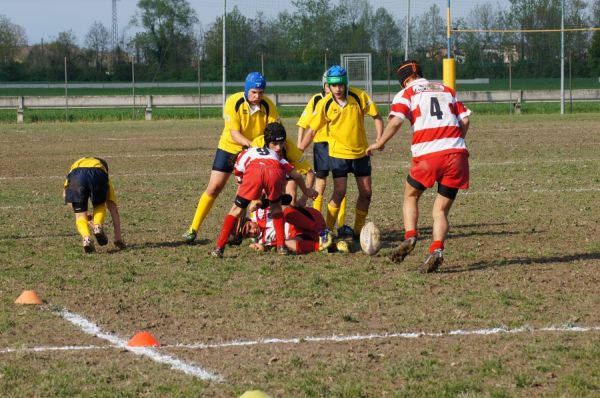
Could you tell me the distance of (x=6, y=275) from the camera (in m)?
9.67

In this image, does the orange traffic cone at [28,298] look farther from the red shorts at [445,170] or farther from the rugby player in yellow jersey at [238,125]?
the red shorts at [445,170]

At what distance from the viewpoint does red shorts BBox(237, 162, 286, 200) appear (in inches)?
411

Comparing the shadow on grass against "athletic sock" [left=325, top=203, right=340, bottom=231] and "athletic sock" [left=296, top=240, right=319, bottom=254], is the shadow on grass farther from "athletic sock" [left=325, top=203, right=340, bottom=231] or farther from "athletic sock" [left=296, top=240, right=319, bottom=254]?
"athletic sock" [left=325, top=203, right=340, bottom=231]

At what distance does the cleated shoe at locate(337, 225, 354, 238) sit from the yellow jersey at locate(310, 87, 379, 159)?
0.89 metres

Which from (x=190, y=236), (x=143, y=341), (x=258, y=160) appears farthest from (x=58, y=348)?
(x=190, y=236)

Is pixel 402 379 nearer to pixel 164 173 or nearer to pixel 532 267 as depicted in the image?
pixel 532 267

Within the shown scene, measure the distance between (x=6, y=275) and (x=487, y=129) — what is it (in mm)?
24477

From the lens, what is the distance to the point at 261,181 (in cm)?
1043

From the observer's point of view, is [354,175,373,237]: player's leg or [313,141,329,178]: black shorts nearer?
[354,175,373,237]: player's leg

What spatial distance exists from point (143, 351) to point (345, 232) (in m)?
5.26

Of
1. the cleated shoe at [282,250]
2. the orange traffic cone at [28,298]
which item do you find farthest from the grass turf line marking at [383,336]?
the cleated shoe at [282,250]

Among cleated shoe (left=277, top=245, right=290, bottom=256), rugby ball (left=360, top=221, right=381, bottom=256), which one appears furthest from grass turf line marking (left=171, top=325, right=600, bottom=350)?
cleated shoe (left=277, top=245, right=290, bottom=256)

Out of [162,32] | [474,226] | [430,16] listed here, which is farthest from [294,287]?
[162,32]

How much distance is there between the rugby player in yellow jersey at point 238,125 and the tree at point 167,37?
218ft
